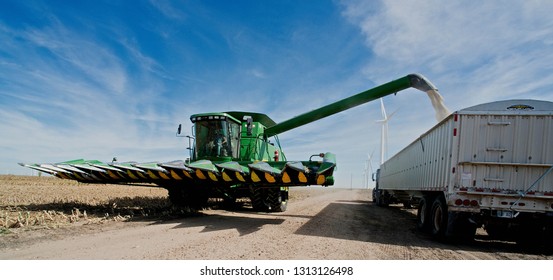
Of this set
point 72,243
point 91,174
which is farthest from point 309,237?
point 91,174

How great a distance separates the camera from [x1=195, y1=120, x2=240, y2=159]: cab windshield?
1175 centimetres

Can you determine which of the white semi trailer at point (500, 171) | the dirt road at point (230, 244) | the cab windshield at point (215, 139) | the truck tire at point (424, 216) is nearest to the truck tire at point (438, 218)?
the white semi trailer at point (500, 171)

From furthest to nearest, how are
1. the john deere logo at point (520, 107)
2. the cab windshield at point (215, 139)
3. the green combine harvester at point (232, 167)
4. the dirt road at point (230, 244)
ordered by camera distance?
the cab windshield at point (215, 139)
the green combine harvester at point (232, 167)
the john deere logo at point (520, 107)
the dirt road at point (230, 244)

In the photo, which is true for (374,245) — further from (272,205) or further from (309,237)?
(272,205)

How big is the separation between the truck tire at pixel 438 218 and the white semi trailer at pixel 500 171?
3 cm

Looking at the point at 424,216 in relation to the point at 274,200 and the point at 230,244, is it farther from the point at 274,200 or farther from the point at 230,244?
the point at 230,244

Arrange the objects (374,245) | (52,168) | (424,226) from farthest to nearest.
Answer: (52,168) < (424,226) < (374,245)

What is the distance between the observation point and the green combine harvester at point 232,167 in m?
9.09

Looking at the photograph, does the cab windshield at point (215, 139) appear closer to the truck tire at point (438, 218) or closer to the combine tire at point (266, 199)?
the combine tire at point (266, 199)

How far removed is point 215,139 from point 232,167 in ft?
9.96

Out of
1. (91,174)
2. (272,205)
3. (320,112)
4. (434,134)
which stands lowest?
(272,205)

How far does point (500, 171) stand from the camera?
7730 millimetres

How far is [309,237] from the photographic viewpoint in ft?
25.5

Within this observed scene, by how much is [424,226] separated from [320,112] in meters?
5.77
